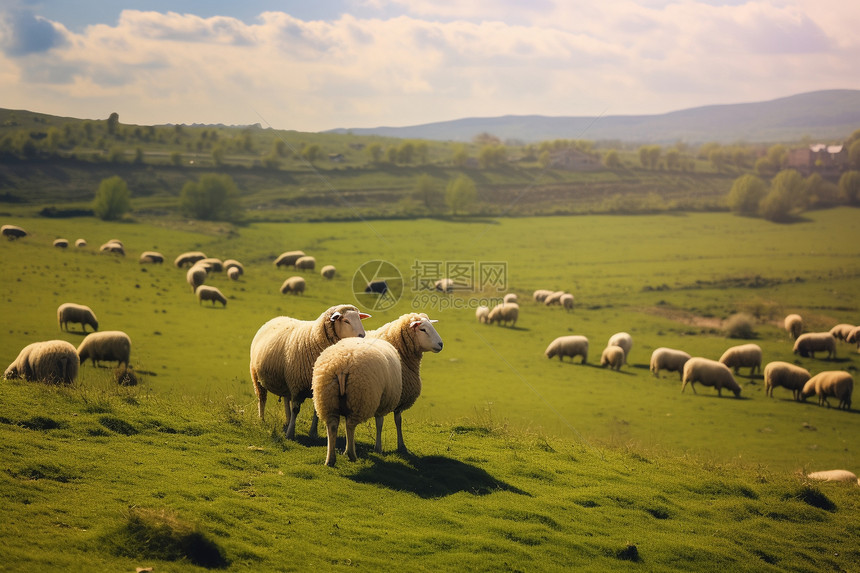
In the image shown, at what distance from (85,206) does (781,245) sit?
81.4 metres

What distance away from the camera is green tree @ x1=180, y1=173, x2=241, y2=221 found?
76.9 metres

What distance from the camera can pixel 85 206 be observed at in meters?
71.1

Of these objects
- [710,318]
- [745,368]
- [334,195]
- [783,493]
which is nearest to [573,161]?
[334,195]

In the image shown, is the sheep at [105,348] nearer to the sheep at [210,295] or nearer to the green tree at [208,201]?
the sheep at [210,295]

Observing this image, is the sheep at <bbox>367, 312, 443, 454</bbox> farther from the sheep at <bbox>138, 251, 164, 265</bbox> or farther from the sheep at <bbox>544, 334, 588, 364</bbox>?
the sheep at <bbox>138, 251, 164, 265</bbox>

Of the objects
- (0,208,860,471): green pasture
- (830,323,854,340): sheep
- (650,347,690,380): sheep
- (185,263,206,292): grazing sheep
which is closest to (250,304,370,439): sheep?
(0,208,860,471): green pasture

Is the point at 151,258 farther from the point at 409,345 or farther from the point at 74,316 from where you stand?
the point at 409,345

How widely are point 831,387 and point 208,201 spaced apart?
68.2m

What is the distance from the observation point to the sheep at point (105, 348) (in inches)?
851

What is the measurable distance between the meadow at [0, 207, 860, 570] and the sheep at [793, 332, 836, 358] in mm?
1218

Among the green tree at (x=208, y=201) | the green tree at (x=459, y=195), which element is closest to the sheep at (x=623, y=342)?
the green tree at (x=208, y=201)

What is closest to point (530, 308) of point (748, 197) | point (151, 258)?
point (151, 258)

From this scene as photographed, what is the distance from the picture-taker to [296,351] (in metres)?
12.1

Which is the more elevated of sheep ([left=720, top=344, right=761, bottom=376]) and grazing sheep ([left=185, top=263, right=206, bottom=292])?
grazing sheep ([left=185, top=263, right=206, bottom=292])
